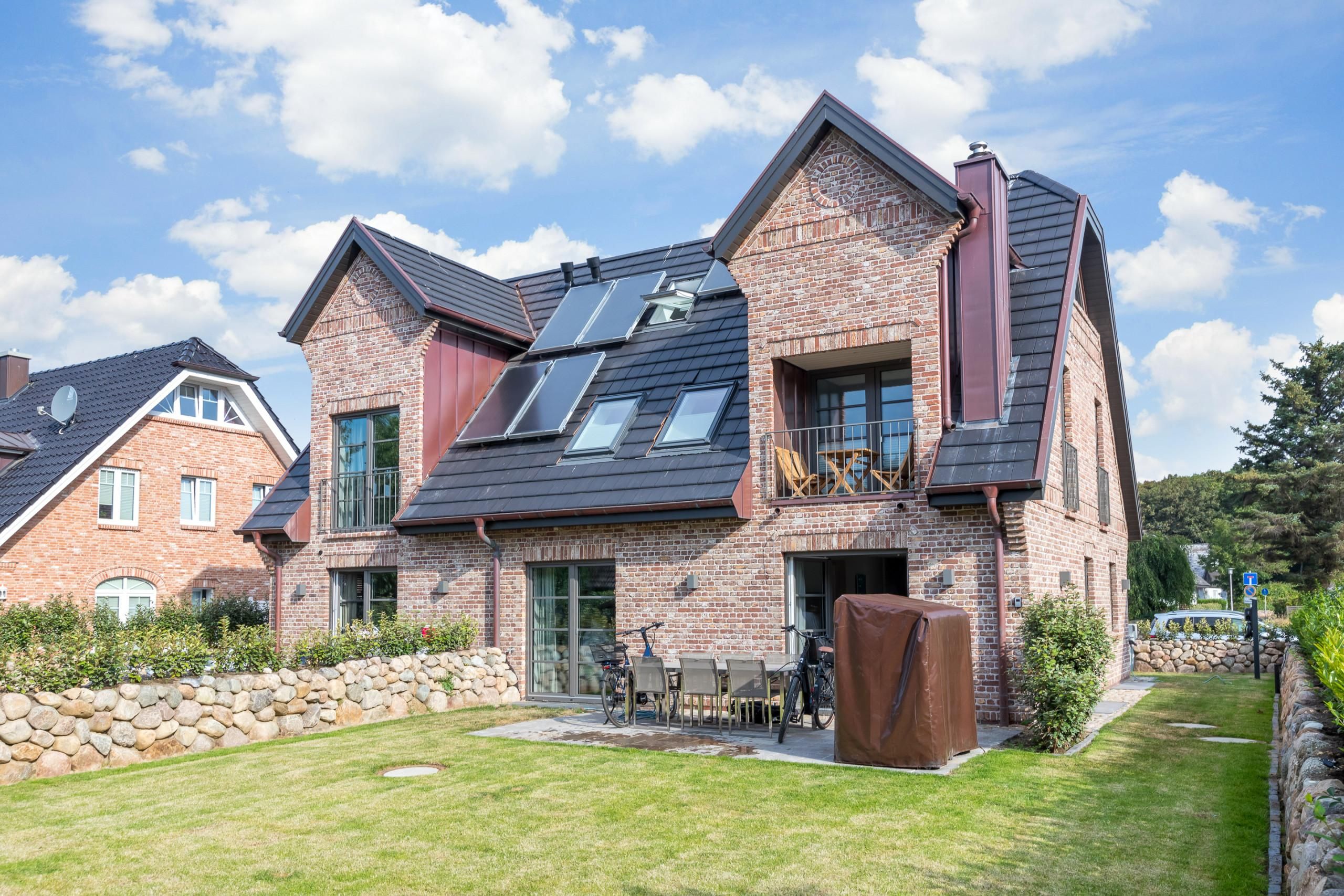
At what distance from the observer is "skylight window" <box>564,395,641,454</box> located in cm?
1457

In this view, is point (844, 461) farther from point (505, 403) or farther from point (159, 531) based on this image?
point (159, 531)

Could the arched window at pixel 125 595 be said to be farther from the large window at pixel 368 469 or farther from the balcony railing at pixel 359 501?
the large window at pixel 368 469

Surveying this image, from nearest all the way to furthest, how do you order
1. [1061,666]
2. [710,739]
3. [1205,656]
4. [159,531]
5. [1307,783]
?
[1307,783] → [1061,666] → [710,739] → [1205,656] → [159,531]

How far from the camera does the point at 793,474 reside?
42.5ft

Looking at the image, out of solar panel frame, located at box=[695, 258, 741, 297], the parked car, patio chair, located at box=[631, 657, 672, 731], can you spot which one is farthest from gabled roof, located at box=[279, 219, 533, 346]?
the parked car

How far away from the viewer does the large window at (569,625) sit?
46.7 feet

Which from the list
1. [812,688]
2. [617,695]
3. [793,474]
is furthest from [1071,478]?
[617,695]

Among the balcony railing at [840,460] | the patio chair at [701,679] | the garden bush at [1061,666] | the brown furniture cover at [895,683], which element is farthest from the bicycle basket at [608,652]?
the garden bush at [1061,666]

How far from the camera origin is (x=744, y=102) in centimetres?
1149

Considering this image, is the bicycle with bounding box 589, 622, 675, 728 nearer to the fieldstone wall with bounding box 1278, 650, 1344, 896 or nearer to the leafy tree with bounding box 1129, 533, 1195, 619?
the fieldstone wall with bounding box 1278, 650, 1344, 896

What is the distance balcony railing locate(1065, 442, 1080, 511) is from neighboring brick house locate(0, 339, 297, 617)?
16.0 m

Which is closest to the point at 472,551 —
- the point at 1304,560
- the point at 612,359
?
the point at 612,359

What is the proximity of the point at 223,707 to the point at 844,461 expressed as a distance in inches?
309

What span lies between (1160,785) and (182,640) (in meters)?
9.80
